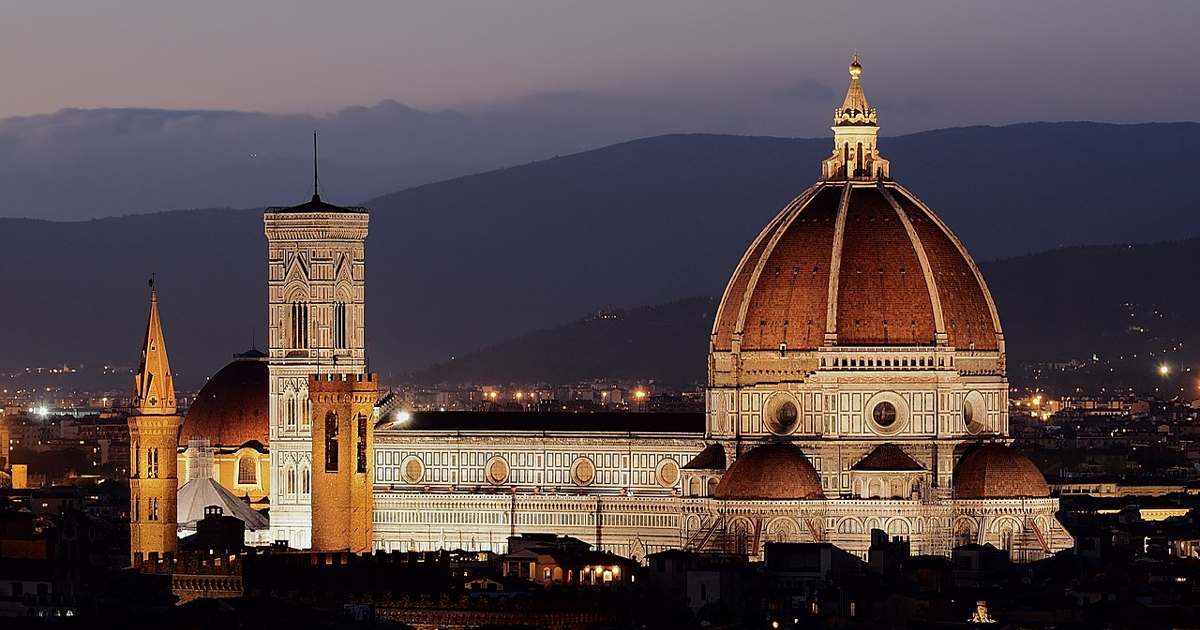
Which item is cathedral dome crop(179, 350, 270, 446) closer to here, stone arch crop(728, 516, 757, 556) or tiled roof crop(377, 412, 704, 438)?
tiled roof crop(377, 412, 704, 438)

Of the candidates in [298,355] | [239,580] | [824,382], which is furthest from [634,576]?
[298,355]

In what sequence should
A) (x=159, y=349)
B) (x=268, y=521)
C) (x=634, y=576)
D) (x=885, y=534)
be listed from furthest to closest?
1. (x=268, y=521)
2. (x=159, y=349)
3. (x=885, y=534)
4. (x=634, y=576)

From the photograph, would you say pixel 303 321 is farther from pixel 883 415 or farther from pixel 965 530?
pixel 965 530

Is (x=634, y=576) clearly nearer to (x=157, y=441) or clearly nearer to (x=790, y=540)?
(x=790, y=540)

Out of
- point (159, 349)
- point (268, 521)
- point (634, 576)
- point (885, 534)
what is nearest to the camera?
point (634, 576)

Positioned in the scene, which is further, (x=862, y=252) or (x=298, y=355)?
(x=298, y=355)

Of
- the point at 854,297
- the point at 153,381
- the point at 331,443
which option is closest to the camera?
the point at 854,297

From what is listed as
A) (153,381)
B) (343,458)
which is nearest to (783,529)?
(343,458)
